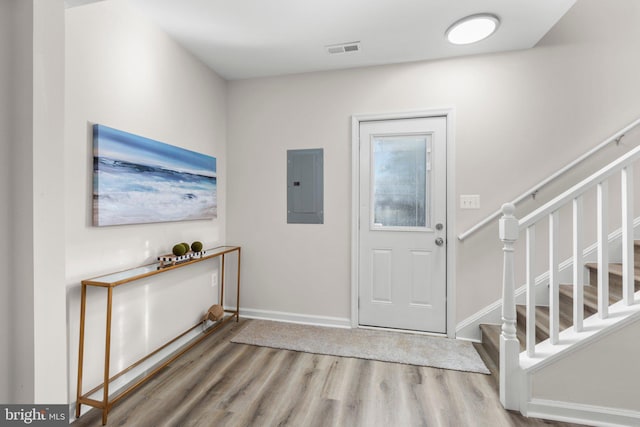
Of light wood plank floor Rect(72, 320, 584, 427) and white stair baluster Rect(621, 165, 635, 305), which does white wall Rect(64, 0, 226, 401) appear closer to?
light wood plank floor Rect(72, 320, 584, 427)

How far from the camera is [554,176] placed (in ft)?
7.80

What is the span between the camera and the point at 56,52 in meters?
1.21

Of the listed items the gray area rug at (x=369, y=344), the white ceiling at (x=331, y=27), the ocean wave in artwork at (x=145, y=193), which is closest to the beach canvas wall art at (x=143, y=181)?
the ocean wave in artwork at (x=145, y=193)

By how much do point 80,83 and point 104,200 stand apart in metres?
0.66

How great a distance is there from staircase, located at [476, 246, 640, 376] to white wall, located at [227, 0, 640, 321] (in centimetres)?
27

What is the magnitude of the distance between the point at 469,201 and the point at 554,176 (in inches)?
25.3

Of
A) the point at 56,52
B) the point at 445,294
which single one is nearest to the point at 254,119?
the point at 56,52

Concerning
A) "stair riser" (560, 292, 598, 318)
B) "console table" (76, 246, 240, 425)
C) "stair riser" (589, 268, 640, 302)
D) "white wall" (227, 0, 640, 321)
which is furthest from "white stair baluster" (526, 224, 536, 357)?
"console table" (76, 246, 240, 425)

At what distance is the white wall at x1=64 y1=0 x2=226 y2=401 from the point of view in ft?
5.35

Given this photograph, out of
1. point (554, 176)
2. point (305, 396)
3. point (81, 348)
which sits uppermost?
point (554, 176)

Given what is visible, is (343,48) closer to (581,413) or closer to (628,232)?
(628,232)

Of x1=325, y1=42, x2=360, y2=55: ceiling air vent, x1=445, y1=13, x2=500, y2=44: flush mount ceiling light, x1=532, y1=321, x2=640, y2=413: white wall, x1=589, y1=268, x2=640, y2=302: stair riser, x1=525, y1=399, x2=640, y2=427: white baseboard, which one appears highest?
x1=325, y1=42, x2=360, y2=55: ceiling air vent

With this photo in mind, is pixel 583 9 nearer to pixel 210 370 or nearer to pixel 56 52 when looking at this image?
pixel 56 52
